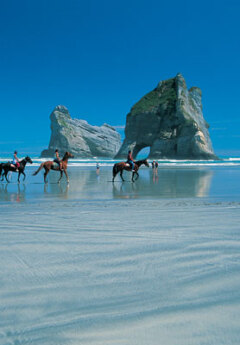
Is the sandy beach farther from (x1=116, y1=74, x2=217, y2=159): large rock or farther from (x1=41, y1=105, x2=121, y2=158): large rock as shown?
(x1=41, y1=105, x2=121, y2=158): large rock

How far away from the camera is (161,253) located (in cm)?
341

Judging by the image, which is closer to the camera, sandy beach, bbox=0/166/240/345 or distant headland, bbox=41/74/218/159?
sandy beach, bbox=0/166/240/345

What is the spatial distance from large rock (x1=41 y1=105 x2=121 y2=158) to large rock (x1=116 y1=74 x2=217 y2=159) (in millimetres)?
59527

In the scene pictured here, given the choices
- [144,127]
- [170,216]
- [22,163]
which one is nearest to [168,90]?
[144,127]

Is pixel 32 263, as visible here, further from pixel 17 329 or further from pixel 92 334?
pixel 92 334

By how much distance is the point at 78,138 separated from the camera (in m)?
158

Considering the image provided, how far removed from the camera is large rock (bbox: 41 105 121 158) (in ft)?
490

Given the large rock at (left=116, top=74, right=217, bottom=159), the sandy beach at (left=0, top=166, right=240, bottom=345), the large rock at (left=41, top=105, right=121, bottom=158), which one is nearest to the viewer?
the sandy beach at (left=0, top=166, right=240, bottom=345)

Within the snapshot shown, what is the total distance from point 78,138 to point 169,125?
254ft

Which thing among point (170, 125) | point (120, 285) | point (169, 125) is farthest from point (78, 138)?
point (120, 285)

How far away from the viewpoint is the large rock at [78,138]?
14925 cm

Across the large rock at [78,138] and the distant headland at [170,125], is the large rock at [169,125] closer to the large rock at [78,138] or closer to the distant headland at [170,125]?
the distant headland at [170,125]

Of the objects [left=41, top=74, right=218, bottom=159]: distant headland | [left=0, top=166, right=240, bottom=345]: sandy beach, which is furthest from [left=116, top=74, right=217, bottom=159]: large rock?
[left=0, top=166, right=240, bottom=345]: sandy beach

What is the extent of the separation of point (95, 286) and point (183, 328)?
2.79ft
